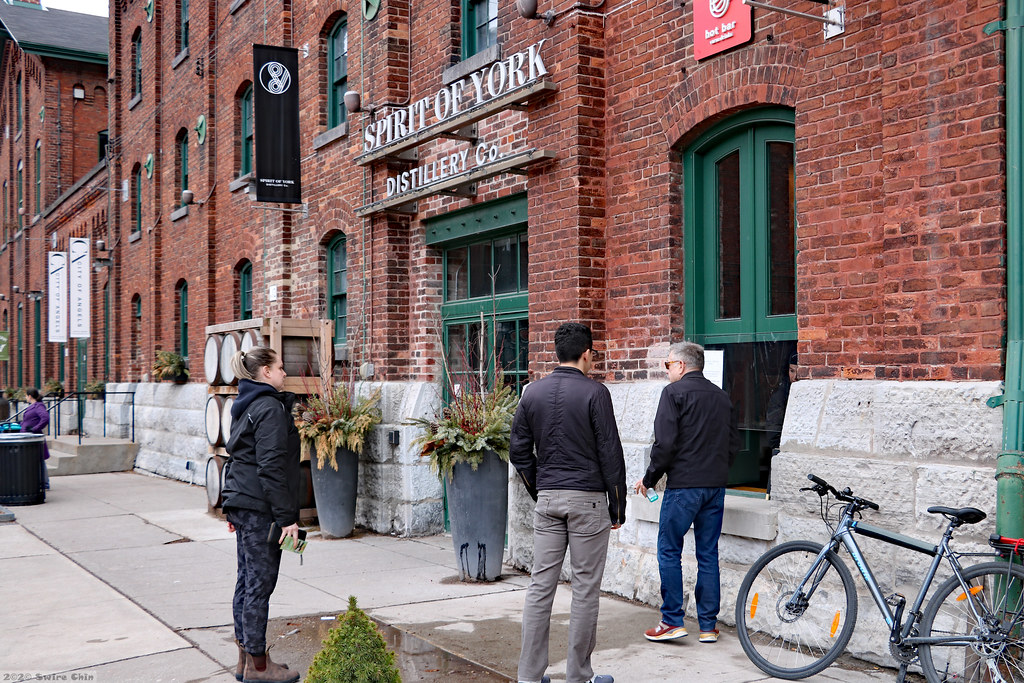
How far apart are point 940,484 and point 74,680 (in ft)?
16.1

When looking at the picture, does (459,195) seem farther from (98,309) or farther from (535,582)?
(98,309)

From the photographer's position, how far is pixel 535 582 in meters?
5.26

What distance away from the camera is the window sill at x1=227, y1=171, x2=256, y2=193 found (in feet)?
48.8

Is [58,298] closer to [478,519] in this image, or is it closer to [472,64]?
[472,64]

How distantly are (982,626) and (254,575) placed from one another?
3772 mm

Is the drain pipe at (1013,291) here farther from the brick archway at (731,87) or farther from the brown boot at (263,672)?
the brown boot at (263,672)

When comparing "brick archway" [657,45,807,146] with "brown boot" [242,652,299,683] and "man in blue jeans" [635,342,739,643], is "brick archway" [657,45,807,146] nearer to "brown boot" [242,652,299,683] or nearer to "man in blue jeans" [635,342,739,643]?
"man in blue jeans" [635,342,739,643]

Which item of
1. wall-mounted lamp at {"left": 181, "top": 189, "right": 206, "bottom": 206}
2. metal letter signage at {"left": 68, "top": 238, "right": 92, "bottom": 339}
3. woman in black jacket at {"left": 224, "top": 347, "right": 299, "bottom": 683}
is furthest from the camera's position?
metal letter signage at {"left": 68, "top": 238, "right": 92, "bottom": 339}

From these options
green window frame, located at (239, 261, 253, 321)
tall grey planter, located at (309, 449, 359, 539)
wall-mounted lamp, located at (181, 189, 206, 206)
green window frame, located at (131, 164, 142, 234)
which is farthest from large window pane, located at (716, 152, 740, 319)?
green window frame, located at (131, 164, 142, 234)

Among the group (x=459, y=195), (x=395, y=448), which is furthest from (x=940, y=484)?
(x=395, y=448)

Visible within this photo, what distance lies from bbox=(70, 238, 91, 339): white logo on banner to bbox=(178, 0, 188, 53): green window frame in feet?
23.4

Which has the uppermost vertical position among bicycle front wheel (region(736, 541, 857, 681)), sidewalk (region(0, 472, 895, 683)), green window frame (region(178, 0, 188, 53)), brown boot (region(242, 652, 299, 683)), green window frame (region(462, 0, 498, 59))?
green window frame (region(178, 0, 188, 53))

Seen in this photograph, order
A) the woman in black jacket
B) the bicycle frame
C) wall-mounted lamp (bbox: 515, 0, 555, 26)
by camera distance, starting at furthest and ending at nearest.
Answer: wall-mounted lamp (bbox: 515, 0, 555, 26) < the woman in black jacket < the bicycle frame

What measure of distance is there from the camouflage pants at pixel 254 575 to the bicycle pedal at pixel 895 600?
331cm
